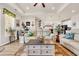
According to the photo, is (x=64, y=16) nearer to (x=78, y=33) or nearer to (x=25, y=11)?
(x=78, y=33)

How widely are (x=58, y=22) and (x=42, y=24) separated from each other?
872 mm

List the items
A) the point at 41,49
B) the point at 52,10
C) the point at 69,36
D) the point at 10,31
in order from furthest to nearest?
the point at 10,31 → the point at 69,36 → the point at 52,10 → the point at 41,49

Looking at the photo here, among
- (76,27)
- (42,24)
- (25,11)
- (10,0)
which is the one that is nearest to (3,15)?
(25,11)

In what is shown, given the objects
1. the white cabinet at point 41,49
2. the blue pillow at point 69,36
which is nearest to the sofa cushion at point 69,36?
the blue pillow at point 69,36

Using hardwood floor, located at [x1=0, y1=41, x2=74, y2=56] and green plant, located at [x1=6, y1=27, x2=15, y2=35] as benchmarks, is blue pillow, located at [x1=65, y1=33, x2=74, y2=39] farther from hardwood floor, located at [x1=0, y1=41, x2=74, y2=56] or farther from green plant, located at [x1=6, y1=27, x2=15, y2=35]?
green plant, located at [x1=6, y1=27, x2=15, y2=35]

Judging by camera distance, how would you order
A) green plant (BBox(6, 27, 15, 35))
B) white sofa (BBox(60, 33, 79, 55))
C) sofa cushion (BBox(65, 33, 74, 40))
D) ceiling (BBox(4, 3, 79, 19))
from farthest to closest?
green plant (BBox(6, 27, 15, 35)), sofa cushion (BBox(65, 33, 74, 40)), ceiling (BBox(4, 3, 79, 19)), white sofa (BBox(60, 33, 79, 55))

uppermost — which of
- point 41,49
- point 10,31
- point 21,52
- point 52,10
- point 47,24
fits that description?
point 52,10

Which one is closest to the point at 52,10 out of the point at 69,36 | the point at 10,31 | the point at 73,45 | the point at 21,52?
the point at 69,36

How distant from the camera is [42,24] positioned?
4188mm

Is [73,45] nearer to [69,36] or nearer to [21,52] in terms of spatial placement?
[21,52]

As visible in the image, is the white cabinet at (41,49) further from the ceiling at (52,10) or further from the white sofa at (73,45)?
the ceiling at (52,10)

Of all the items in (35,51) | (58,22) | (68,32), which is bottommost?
(35,51)

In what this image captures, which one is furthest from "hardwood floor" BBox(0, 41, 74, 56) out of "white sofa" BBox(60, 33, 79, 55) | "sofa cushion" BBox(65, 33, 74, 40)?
"sofa cushion" BBox(65, 33, 74, 40)

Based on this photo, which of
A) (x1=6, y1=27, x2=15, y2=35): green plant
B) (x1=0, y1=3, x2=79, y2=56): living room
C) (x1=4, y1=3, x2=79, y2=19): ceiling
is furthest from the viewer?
(x1=6, y1=27, x2=15, y2=35): green plant
